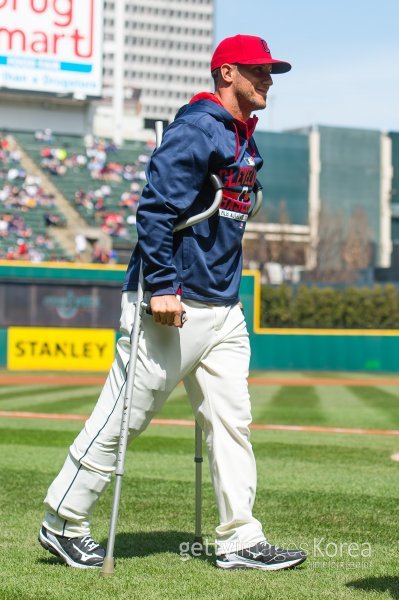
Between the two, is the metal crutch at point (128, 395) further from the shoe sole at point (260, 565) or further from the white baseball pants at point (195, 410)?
the shoe sole at point (260, 565)

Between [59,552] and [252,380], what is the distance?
1843 cm

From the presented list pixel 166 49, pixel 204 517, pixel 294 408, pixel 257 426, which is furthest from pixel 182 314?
pixel 166 49

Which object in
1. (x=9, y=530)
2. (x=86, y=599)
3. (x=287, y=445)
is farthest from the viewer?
(x=287, y=445)

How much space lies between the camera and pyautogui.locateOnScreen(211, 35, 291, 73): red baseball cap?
4.16m

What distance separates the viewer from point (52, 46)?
110 ft

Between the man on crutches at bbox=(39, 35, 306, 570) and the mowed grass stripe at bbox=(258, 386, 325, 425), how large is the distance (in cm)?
783

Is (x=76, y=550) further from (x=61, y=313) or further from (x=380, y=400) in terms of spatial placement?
(x=61, y=313)

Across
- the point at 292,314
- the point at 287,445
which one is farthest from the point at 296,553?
the point at 292,314

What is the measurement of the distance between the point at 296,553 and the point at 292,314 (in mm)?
28743

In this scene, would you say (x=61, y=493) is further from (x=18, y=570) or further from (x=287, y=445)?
(x=287, y=445)

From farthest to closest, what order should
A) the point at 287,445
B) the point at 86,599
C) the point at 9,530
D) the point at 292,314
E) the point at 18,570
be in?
the point at 292,314 → the point at 287,445 → the point at 9,530 → the point at 18,570 → the point at 86,599

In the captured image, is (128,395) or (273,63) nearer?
(128,395)

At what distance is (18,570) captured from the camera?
393 centimetres

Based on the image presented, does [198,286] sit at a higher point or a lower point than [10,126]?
lower
